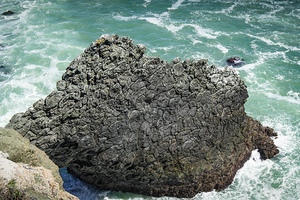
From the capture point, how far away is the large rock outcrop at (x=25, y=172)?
1225cm

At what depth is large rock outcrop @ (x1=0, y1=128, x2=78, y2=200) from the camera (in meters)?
12.2

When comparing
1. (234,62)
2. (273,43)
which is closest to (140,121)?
(234,62)

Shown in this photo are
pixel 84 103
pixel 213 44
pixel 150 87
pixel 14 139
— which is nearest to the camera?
pixel 14 139

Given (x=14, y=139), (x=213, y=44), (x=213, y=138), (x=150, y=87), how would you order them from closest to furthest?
Result: (x=14, y=139), (x=150, y=87), (x=213, y=138), (x=213, y=44)

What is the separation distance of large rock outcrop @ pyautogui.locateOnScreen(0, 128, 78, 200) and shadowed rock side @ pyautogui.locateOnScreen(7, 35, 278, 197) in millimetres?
2331

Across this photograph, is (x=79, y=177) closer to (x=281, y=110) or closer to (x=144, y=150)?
(x=144, y=150)

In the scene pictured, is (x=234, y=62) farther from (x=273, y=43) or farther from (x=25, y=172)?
(x=25, y=172)

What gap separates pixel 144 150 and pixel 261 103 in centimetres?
2154

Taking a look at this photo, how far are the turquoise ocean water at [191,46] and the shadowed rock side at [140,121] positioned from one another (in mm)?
3173

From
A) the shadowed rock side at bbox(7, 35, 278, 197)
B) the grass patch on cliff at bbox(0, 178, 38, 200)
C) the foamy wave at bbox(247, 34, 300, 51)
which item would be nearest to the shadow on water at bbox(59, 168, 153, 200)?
the shadowed rock side at bbox(7, 35, 278, 197)

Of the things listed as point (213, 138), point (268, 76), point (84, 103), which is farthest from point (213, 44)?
point (84, 103)

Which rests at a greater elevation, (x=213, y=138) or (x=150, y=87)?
(x=150, y=87)

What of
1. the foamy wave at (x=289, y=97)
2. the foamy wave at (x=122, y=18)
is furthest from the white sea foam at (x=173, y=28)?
the foamy wave at (x=289, y=97)

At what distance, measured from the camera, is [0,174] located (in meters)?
12.1
